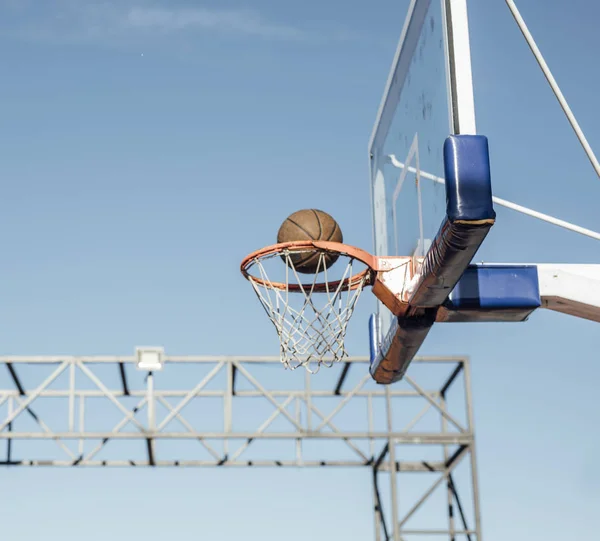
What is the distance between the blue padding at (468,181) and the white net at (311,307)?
1877 millimetres

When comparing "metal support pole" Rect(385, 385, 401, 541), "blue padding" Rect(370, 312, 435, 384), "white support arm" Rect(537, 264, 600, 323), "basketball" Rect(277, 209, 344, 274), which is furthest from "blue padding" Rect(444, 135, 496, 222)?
"metal support pole" Rect(385, 385, 401, 541)

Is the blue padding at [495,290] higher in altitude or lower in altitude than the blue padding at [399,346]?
higher

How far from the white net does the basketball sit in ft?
0.14

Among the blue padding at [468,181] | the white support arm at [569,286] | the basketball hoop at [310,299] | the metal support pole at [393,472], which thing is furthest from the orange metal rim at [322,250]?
the metal support pole at [393,472]

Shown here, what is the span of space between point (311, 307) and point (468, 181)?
231cm

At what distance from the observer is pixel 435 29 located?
721 cm

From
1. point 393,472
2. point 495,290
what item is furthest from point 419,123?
point 393,472

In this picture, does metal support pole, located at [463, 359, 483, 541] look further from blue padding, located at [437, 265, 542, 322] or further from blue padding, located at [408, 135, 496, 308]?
blue padding, located at [408, 135, 496, 308]

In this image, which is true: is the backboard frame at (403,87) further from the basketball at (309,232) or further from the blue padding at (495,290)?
the basketball at (309,232)

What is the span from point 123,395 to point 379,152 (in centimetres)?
695

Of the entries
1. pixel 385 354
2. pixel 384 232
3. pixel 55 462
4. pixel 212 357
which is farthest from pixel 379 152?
pixel 55 462

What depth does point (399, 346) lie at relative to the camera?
8.68 m

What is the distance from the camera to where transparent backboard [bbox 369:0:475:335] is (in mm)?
6598

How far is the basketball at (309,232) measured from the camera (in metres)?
8.02
